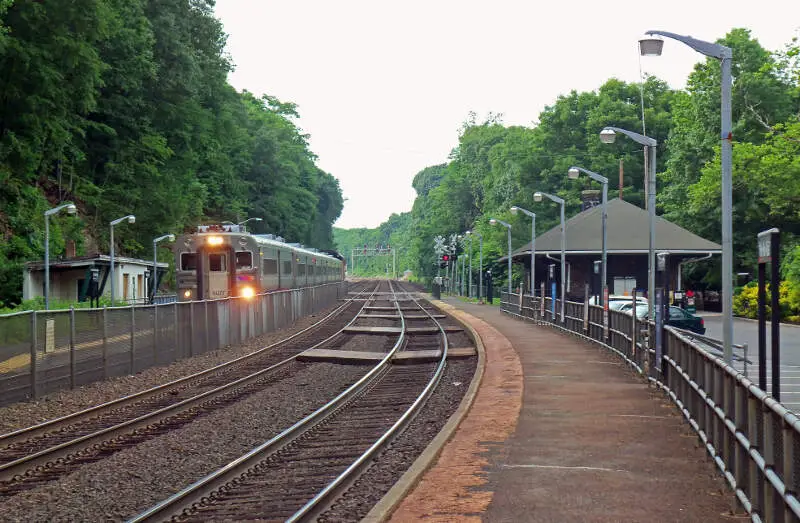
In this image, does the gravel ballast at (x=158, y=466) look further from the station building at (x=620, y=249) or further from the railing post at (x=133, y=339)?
the station building at (x=620, y=249)

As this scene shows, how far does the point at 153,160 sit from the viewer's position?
5750cm

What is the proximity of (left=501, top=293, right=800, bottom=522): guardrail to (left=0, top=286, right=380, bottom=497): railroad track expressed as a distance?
7.35 metres

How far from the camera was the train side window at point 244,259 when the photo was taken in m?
35.8

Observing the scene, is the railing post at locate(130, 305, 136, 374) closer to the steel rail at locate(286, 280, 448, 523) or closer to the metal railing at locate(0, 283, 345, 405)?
the metal railing at locate(0, 283, 345, 405)

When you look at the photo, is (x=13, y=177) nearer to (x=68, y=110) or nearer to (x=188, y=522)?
(x=68, y=110)

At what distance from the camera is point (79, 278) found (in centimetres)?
4281

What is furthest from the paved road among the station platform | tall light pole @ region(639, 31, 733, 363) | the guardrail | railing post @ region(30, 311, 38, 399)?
railing post @ region(30, 311, 38, 399)

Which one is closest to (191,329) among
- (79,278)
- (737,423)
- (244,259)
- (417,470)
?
(244,259)

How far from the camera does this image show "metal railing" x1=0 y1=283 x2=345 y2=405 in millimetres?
16141

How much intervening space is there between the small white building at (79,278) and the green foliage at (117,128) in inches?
58.2

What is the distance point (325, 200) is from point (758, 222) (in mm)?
78458

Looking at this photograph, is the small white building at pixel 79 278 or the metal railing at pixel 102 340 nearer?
the metal railing at pixel 102 340

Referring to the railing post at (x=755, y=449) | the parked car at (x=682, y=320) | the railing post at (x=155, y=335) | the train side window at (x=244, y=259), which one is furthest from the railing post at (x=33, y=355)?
the parked car at (x=682, y=320)

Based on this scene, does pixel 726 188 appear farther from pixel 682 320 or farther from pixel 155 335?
pixel 682 320
